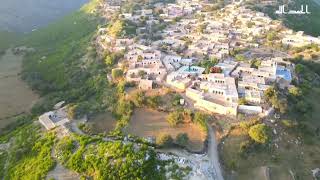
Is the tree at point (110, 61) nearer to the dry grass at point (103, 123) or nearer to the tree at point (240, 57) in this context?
the dry grass at point (103, 123)

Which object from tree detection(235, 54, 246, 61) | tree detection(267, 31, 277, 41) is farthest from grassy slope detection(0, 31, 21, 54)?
tree detection(267, 31, 277, 41)

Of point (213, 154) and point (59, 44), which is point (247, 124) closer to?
point (213, 154)

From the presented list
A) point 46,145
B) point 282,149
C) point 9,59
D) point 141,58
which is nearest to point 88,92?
point 141,58

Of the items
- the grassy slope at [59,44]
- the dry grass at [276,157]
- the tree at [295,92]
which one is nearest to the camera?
the dry grass at [276,157]

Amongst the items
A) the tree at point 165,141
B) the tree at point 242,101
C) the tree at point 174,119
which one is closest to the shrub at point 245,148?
the tree at point 242,101

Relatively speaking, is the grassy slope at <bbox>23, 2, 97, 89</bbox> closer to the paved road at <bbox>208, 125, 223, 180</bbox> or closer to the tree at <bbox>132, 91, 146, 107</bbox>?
the tree at <bbox>132, 91, 146, 107</bbox>

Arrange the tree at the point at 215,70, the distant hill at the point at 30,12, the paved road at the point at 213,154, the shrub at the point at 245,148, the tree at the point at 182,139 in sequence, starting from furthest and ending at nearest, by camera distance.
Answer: the distant hill at the point at 30,12 → the tree at the point at 215,70 → the tree at the point at 182,139 → the shrub at the point at 245,148 → the paved road at the point at 213,154

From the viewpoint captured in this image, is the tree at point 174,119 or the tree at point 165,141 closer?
the tree at point 165,141
